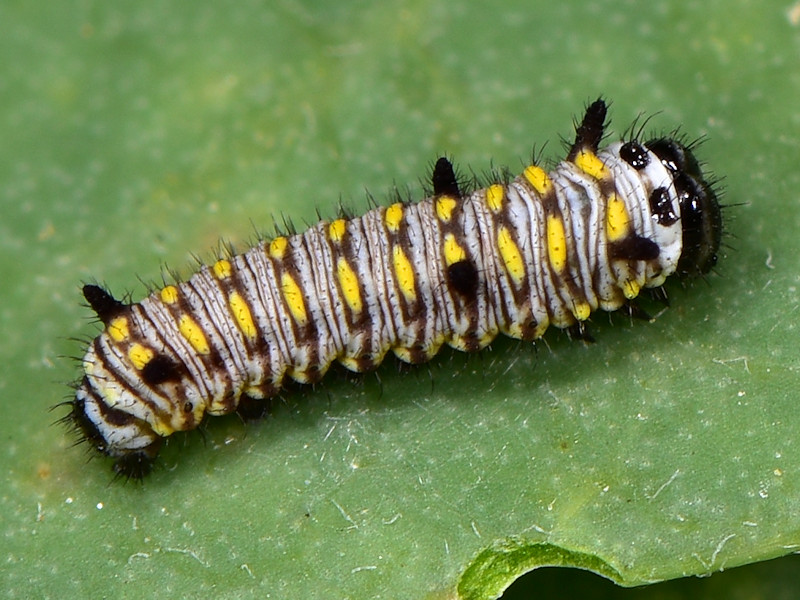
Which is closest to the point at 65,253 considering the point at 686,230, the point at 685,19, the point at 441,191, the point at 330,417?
the point at 330,417

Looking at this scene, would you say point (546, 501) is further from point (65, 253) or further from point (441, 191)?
point (65, 253)

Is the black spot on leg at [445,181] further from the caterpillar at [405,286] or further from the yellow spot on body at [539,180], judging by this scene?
the yellow spot on body at [539,180]

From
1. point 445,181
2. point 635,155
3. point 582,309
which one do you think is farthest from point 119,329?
point 635,155

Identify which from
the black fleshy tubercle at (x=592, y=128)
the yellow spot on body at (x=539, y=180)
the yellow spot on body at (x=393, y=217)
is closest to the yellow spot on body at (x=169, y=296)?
the yellow spot on body at (x=393, y=217)

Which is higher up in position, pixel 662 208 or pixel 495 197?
pixel 495 197

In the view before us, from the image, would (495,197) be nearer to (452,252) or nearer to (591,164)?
(452,252)

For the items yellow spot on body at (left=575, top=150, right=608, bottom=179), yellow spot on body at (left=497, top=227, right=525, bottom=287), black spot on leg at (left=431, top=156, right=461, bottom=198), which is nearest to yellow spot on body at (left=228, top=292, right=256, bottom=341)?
black spot on leg at (left=431, top=156, right=461, bottom=198)
